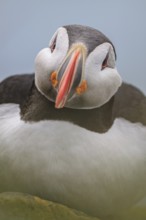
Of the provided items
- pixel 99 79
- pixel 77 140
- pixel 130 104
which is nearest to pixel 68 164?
pixel 77 140

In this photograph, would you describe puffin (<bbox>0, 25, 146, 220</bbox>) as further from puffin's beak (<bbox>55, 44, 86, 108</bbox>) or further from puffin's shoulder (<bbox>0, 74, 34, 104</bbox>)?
puffin's shoulder (<bbox>0, 74, 34, 104</bbox>)

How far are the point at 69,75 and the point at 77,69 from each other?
0.03 meters

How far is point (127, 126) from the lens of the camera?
1.64 m

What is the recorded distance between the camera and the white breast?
4.86 ft

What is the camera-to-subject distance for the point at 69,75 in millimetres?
1335

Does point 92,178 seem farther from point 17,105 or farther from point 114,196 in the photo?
point 17,105

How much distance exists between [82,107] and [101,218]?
1.13 ft

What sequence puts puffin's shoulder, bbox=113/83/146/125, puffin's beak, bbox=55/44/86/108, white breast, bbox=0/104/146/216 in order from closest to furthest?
puffin's beak, bbox=55/44/86/108 → white breast, bbox=0/104/146/216 → puffin's shoulder, bbox=113/83/146/125

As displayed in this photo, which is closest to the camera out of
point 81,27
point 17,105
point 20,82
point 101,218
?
point 81,27

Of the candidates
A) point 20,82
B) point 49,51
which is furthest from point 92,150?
point 20,82

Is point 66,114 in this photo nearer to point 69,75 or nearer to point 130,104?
point 69,75

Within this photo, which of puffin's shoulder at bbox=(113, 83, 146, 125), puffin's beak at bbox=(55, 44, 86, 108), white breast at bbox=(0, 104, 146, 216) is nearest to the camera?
puffin's beak at bbox=(55, 44, 86, 108)

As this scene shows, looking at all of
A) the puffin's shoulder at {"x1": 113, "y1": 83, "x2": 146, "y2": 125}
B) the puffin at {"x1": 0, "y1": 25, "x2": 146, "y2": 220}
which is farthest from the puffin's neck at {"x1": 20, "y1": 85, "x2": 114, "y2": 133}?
the puffin's shoulder at {"x1": 113, "y1": 83, "x2": 146, "y2": 125}

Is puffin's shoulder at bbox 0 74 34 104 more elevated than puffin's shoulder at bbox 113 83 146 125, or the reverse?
puffin's shoulder at bbox 0 74 34 104
